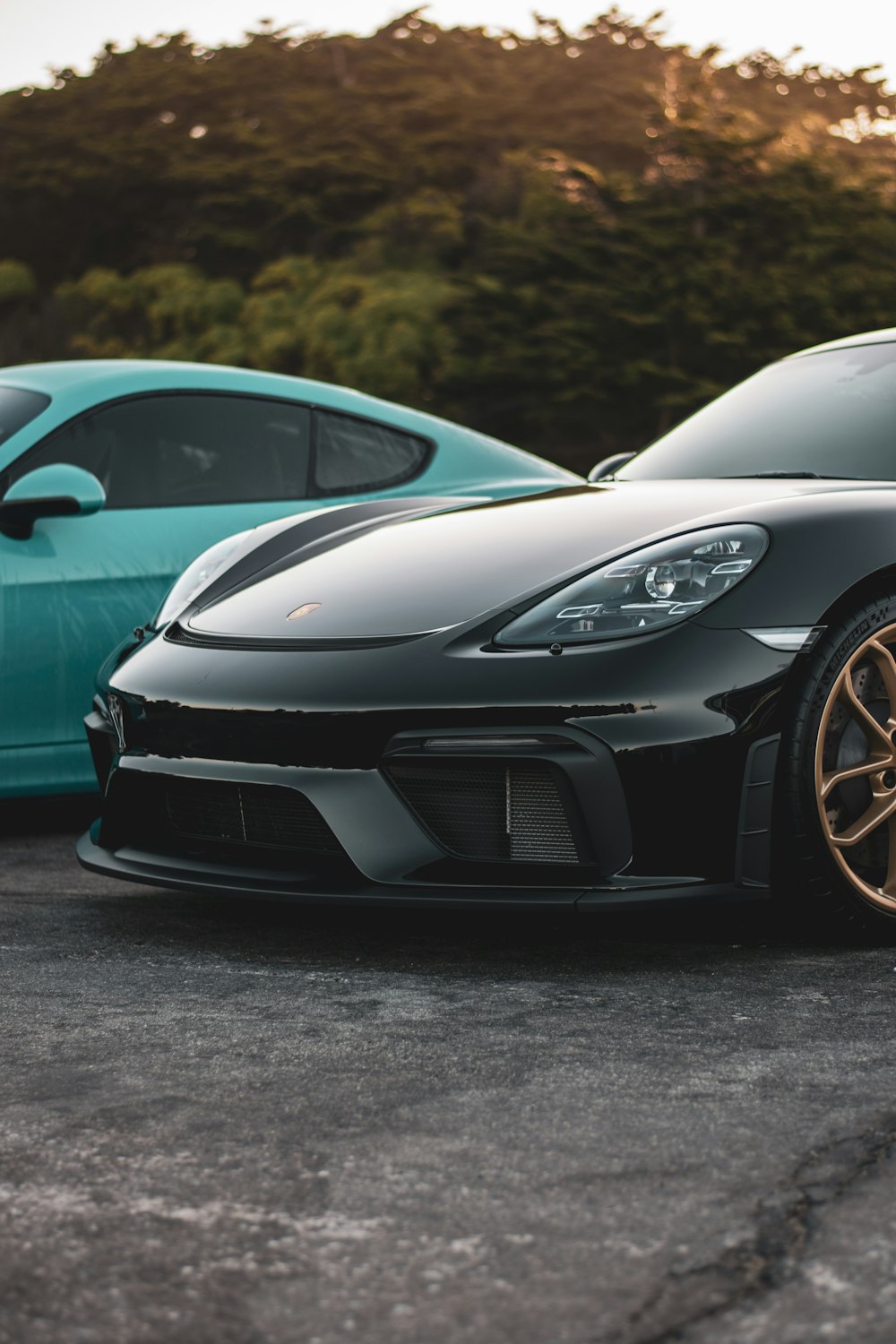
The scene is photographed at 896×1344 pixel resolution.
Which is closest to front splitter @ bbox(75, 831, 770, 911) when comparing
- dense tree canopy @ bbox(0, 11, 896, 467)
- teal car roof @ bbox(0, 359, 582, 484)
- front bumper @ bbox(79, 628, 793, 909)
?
front bumper @ bbox(79, 628, 793, 909)

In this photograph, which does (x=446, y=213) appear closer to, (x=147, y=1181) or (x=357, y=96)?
(x=357, y=96)

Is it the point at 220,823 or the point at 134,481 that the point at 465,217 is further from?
the point at 220,823

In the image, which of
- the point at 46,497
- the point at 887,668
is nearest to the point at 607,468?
the point at 46,497

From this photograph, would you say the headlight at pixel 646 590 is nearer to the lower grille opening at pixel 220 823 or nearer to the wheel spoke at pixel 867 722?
the wheel spoke at pixel 867 722

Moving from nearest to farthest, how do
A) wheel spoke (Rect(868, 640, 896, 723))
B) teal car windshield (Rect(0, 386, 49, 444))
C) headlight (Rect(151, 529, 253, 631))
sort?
wheel spoke (Rect(868, 640, 896, 723))
headlight (Rect(151, 529, 253, 631))
teal car windshield (Rect(0, 386, 49, 444))

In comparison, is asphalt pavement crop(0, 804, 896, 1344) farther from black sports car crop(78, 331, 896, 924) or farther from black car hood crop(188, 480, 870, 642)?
black car hood crop(188, 480, 870, 642)

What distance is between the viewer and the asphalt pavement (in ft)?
5.76

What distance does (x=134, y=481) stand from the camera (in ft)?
16.9

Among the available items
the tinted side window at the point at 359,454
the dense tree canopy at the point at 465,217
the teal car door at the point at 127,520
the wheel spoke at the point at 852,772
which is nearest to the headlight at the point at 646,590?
the wheel spoke at the point at 852,772

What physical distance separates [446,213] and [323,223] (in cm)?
323

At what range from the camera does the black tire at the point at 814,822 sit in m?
3.24

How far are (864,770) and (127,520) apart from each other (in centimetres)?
247

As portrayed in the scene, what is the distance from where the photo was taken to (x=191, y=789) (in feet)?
11.3

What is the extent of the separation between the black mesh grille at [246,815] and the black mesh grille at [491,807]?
0.62ft
